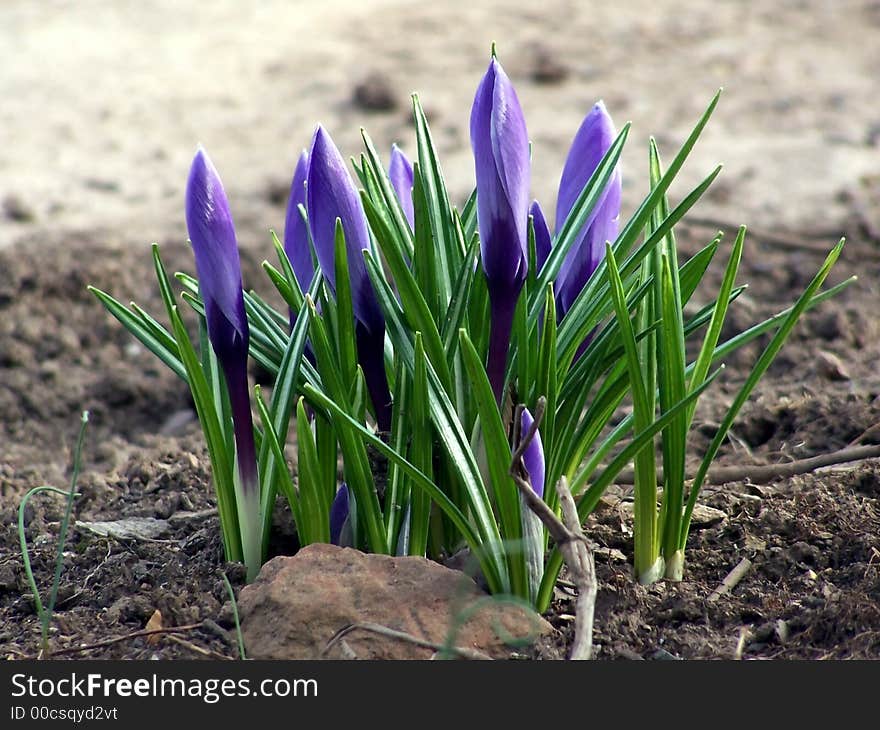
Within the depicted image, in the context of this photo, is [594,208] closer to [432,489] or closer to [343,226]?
[343,226]

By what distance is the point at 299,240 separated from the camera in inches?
85.9

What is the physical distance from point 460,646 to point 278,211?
3.33 m

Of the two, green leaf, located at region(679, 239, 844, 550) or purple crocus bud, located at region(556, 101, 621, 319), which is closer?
green leaf, located at region(679, 239, 844, 550)

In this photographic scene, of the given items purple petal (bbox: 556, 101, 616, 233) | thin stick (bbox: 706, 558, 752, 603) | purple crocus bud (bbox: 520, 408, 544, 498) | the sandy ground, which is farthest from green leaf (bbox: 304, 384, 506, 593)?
the sandy ground

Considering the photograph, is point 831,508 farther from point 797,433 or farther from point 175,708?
point 175,708

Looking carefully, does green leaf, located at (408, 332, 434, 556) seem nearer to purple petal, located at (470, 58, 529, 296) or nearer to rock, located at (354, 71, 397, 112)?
purple petal, located at (470, 58, 529, 296)

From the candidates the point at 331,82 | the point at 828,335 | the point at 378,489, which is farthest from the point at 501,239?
the point at 331,82

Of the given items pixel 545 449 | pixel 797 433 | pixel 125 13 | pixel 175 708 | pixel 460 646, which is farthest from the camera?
pixel 125 13

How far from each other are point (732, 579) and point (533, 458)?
480 mm

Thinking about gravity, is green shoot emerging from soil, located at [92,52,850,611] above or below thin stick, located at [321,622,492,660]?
above

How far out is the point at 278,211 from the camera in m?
4.93

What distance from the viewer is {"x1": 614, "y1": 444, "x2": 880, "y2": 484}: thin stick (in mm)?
2426

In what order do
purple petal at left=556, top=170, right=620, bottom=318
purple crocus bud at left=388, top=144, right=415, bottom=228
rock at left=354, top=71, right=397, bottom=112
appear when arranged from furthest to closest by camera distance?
rock at left=354, top=71, right=397, bottom=112
purple crocus bud at left=388, top=144, right=415, bottom=228
purple petal at left=556, top=170, right=620, bottom=318

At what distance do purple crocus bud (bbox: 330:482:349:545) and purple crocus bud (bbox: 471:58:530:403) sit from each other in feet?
1.47
